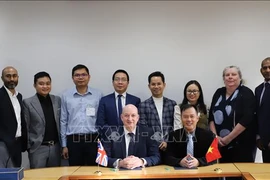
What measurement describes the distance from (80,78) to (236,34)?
2.23m

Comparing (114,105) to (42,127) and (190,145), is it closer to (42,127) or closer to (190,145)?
(42,127)

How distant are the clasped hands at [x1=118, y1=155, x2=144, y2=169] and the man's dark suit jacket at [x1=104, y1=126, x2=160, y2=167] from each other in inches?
4.4

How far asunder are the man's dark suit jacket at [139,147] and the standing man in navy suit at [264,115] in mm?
1242

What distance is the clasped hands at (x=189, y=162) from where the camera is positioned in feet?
9.51

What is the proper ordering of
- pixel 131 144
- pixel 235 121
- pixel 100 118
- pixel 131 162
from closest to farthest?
pixel 131 162, pixel 131 144, pixel 235 121, pixel 100 118

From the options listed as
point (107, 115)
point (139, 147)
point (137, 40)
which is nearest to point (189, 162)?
point (139, 147)

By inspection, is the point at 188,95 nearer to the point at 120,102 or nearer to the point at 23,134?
the point at 120,102

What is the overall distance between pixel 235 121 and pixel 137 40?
173 centimetres

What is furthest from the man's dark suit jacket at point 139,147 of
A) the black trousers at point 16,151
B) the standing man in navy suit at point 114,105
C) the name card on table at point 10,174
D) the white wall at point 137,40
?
the white wall at point 137,40

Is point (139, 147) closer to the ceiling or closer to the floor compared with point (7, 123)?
closer to the floor

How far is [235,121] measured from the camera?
364cm

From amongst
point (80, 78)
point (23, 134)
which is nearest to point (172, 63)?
point (80, 78)

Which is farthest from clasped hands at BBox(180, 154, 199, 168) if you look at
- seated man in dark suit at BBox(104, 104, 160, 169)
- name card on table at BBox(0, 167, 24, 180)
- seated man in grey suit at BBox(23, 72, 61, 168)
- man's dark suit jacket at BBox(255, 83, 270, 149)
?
seated man in grey suit at BBox(23, 72, 61, 168)

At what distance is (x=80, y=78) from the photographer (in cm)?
390
